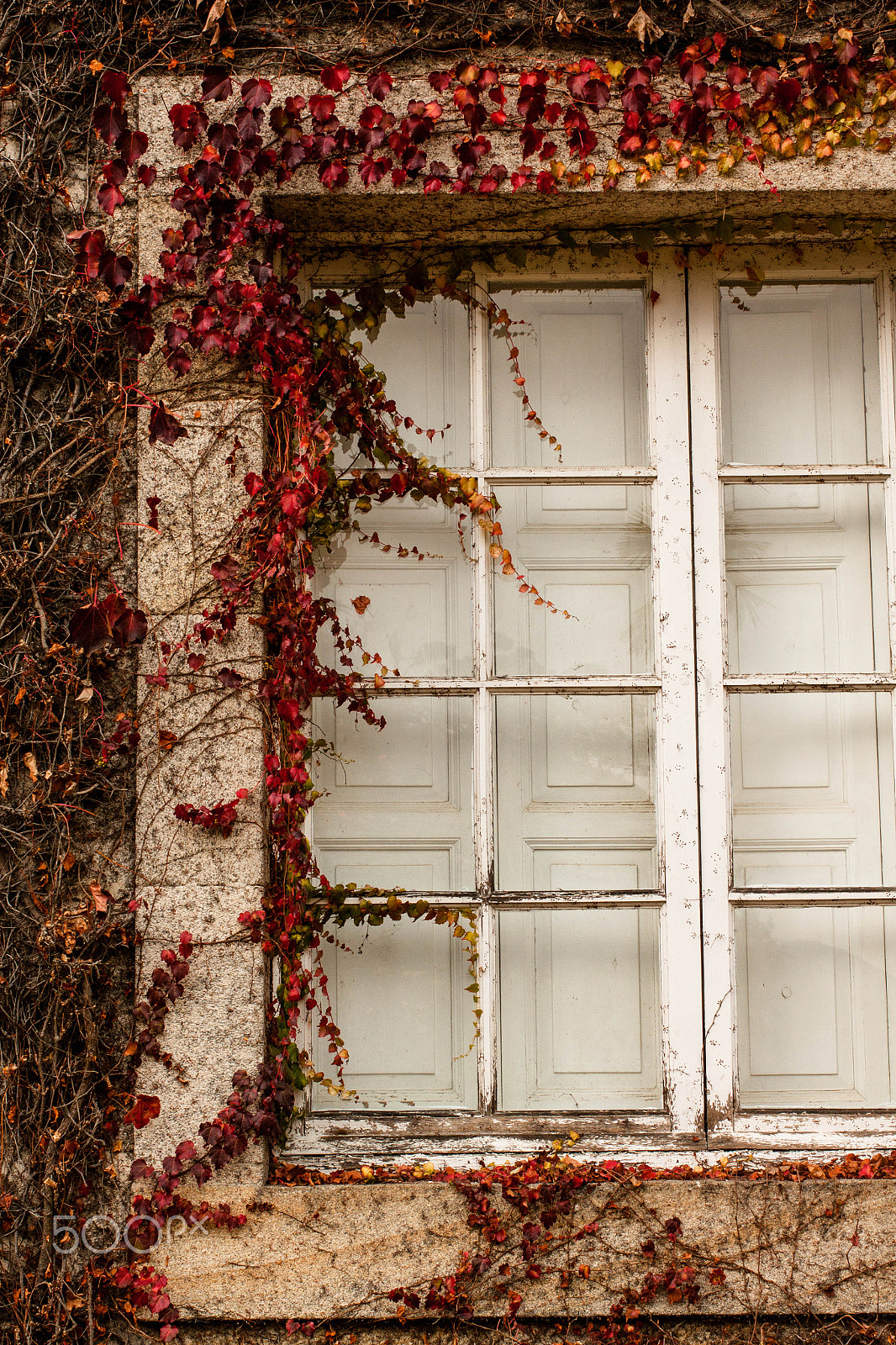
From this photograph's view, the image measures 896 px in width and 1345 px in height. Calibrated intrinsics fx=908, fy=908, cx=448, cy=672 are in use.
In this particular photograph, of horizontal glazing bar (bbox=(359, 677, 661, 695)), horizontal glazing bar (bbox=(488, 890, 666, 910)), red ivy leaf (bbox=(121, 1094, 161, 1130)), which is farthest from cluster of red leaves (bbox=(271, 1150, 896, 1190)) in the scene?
horizontal glazing bar (bbox=(359, 677, 661, 695))

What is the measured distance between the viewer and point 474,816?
2.11 metres

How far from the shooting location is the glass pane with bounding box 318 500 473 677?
216 centimetres

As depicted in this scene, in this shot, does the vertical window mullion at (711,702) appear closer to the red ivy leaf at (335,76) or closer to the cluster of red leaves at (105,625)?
the red ivy leaf at (335,76)

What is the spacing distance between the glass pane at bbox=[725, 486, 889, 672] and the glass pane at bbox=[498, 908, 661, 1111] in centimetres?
72

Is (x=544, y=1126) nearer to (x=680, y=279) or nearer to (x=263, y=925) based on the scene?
(x=263, y=925)

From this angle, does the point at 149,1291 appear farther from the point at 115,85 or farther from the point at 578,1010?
the point at 115,85

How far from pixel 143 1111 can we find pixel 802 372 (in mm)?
2250

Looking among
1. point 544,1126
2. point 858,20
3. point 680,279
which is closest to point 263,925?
point 544,1126

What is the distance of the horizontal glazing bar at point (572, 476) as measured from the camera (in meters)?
2.13

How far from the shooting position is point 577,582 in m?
2.17

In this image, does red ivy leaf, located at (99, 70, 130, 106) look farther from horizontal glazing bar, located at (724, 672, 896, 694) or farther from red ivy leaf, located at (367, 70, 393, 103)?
horizontal glazing bar, located at (724, 672, 896, 694)

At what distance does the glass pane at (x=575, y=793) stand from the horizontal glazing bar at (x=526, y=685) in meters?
0.03

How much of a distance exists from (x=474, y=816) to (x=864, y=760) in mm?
933

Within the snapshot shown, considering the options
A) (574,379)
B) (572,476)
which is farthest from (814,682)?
(574,379)
